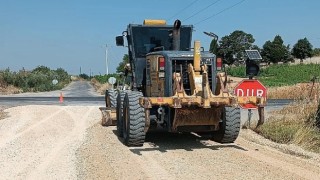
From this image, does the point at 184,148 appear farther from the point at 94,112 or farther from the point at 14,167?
the point at 94,112

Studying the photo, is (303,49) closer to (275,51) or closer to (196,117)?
(275,51)

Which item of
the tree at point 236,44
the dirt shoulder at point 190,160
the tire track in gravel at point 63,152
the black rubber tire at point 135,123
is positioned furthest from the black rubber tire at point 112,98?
the tree at point 236,44

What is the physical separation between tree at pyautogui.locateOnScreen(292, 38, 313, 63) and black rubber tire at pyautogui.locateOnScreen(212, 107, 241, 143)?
114633mm

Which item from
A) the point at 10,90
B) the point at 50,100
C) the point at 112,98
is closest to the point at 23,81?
the point at 10,90

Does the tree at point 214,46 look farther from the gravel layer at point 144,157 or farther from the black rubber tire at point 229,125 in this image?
the gravel layer at point 144,157

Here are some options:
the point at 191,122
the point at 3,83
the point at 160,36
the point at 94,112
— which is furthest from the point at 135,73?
the point at 3,83

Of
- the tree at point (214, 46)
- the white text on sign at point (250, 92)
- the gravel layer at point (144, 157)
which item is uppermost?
the tree at point (214, 46)

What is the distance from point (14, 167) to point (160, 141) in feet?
13.3

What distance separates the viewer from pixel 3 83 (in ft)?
206

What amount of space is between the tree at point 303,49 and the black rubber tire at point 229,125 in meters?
Answer: 115

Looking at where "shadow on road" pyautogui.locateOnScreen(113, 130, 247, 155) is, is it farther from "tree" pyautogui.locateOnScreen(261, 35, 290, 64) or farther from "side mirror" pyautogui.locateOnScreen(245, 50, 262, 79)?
"tree" pyautogui.locateOnScreen(261, 35, 290, 64)

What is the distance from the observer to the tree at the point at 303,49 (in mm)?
119250

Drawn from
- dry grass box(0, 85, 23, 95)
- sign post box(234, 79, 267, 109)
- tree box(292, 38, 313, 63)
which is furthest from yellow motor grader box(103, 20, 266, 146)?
tree box(292, 38, 313, 63)

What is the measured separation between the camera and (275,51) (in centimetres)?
11456
